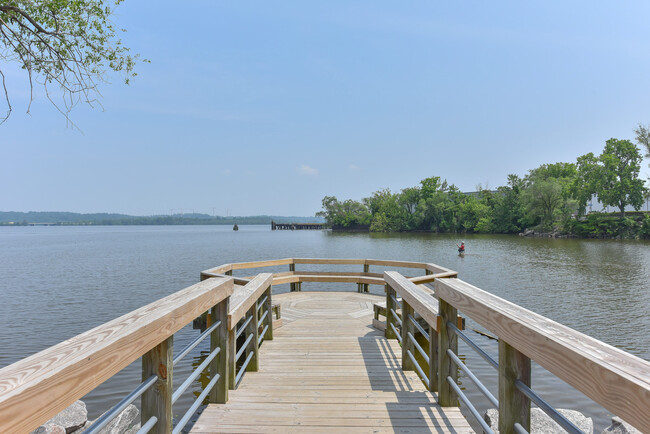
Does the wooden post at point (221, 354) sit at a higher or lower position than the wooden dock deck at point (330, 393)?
higher

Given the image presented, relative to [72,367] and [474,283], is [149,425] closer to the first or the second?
[72,367]

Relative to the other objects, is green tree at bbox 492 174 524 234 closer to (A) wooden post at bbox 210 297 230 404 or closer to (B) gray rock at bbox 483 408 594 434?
(B) gray rock at bbox 483 408 594 434

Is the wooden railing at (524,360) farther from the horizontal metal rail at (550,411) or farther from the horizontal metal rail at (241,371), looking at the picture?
the horizontal metal rail at (241,371)

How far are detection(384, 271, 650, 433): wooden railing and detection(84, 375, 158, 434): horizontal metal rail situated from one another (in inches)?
62.8

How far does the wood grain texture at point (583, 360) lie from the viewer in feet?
3.36

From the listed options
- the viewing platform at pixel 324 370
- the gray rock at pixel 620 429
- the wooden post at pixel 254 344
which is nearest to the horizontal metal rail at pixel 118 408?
the viewing platform at pixel 324 370

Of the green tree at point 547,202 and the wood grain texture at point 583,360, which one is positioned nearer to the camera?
the wood grain texture at point 583,360

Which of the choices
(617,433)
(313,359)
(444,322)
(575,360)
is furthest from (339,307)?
(575,360)

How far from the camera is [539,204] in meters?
57.3

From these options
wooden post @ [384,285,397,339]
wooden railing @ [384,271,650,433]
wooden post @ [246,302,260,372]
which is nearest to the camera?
wooden railing @ [384,271,650,433]

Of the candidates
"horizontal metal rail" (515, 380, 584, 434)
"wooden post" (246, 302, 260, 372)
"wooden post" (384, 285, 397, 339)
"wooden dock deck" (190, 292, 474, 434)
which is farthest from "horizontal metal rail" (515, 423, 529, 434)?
"wooden post" (384, 285, 397, 339)

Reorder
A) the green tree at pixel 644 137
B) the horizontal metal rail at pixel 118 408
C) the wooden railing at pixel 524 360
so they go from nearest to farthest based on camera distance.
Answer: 1. the wooden railing at pixel 524 360
2. the horizontal metal rail at pixel 118 408
3. the green tree at pixel 644 137

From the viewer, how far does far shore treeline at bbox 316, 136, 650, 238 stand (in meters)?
51.4

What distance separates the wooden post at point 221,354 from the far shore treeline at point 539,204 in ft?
189
